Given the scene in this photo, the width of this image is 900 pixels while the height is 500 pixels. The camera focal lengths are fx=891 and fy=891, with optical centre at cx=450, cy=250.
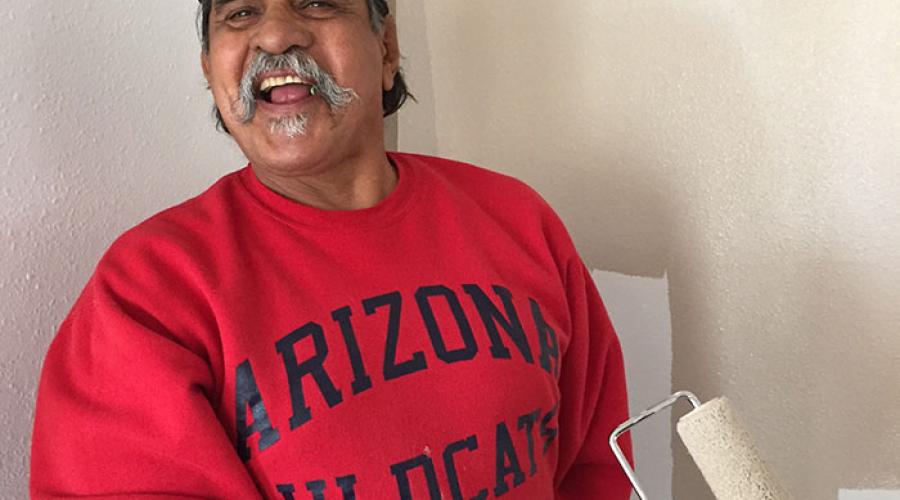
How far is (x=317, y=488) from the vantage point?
0.82 m

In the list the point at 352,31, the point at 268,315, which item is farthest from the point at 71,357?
the point at 352,31

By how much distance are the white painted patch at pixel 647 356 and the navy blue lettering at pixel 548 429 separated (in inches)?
12.9

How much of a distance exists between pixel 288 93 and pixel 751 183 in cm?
61

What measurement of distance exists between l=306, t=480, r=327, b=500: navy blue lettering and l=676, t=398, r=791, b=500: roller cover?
333 millimetres

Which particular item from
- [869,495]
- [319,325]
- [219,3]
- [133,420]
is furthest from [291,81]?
[869,495]

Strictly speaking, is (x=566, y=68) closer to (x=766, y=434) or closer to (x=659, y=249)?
(x=659, y=249)

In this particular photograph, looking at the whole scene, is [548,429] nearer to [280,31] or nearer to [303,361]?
[303,361]

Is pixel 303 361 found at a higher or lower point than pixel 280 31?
lower

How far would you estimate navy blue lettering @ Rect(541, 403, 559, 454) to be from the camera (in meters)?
0.99

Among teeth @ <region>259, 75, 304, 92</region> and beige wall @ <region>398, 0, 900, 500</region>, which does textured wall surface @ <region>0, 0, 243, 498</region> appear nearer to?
teeth @ <region>259, 75, 304, 92</region>

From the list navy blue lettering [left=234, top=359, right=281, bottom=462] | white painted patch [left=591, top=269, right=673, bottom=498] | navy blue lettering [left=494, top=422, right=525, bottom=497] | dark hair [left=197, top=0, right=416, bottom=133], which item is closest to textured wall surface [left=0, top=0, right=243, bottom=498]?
dark hair [left=197, top=0, right=416, bottom=133]

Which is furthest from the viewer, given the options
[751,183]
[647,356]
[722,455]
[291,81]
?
[647,356]

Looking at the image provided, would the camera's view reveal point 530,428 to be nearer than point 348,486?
No

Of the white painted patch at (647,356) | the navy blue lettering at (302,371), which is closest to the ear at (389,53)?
the navy blue lettering at (302,371)
